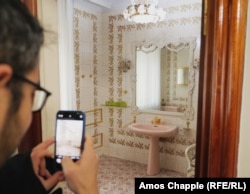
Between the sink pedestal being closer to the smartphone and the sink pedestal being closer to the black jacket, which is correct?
the smartphone

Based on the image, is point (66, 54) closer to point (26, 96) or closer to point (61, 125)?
point (61, 125)

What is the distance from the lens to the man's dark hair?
352mm

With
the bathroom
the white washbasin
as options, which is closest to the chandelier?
the bathroom

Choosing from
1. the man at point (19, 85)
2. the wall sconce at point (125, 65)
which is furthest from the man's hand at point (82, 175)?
the wall sconce at point (125, 65)

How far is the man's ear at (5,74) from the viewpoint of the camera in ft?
1.15

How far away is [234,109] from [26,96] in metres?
0.48

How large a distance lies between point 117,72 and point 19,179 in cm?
256

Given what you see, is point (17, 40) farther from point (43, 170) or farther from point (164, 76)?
point (164, 76)

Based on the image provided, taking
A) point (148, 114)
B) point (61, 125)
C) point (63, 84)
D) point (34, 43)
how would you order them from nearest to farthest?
point (34, 43) → point (61, 125) → point (63, 84) → point (148, 114)

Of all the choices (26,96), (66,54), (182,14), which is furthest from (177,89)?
(26,96)

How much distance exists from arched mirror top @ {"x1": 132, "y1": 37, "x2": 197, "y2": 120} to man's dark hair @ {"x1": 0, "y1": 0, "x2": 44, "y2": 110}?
2.32 m

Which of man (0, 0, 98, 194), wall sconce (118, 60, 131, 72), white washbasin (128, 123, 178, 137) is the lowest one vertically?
white washbasin (128, 123, 178, 137)

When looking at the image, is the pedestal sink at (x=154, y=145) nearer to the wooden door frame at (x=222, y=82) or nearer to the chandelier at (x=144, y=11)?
the chandelier at (x=144, y=11)

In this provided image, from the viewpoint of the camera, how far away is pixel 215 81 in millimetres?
584
